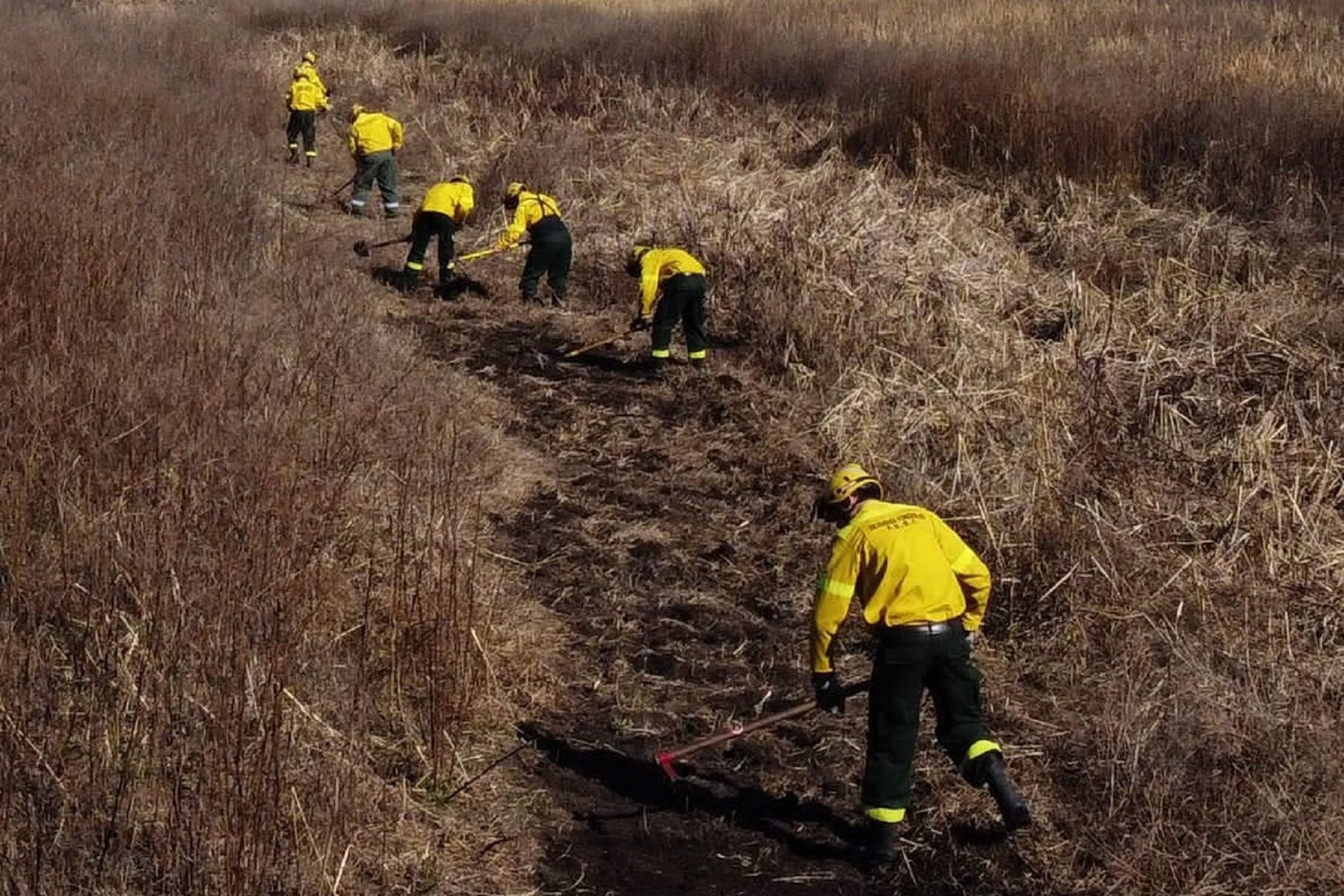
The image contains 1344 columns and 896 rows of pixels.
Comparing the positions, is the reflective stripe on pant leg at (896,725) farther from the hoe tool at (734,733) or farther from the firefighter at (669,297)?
the firefighter at (669,297)

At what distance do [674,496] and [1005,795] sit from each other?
10.2 feet

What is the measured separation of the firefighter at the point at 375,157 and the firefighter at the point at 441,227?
7.47 ft

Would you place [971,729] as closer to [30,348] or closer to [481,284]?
[30,348]

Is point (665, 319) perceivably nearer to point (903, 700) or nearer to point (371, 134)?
→ point (903, 700)

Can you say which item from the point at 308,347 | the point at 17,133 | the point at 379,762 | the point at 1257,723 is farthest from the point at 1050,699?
the point at 17,133

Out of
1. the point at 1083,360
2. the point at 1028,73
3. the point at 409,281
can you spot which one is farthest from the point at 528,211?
the point at 1028,73

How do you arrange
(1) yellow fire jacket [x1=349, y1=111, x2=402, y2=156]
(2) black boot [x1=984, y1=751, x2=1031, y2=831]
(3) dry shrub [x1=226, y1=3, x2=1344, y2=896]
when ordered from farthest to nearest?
(1) yellow fire jacket [x1=349, y1=111, x2=402, y2=156] < (3) dry shrub [x1=226, y1=3, x2=1344, y2=896] < (2) black boot [x1=984, y1=751, x2=1031, y2=831]

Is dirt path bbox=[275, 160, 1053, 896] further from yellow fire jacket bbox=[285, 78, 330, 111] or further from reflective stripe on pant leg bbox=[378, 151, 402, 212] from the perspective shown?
yellow fire jacket bbox=[285, 78, 330, 111]

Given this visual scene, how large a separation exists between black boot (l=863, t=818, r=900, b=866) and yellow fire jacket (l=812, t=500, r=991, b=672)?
Answer: 0.53m

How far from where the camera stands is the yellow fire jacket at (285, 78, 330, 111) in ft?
45.5

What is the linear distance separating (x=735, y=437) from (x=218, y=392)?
10.5 ft

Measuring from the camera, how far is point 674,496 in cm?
687

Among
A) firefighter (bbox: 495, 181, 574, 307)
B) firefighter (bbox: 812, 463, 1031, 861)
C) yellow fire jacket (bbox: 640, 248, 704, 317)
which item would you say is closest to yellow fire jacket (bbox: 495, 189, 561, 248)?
firefighter (bbox: 495, 181, 574, 307)

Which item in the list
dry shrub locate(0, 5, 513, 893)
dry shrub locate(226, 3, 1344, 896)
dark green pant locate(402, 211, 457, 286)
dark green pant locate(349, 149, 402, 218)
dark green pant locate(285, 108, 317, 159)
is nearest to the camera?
dry shrub locate(0, 5, 513, 893)
